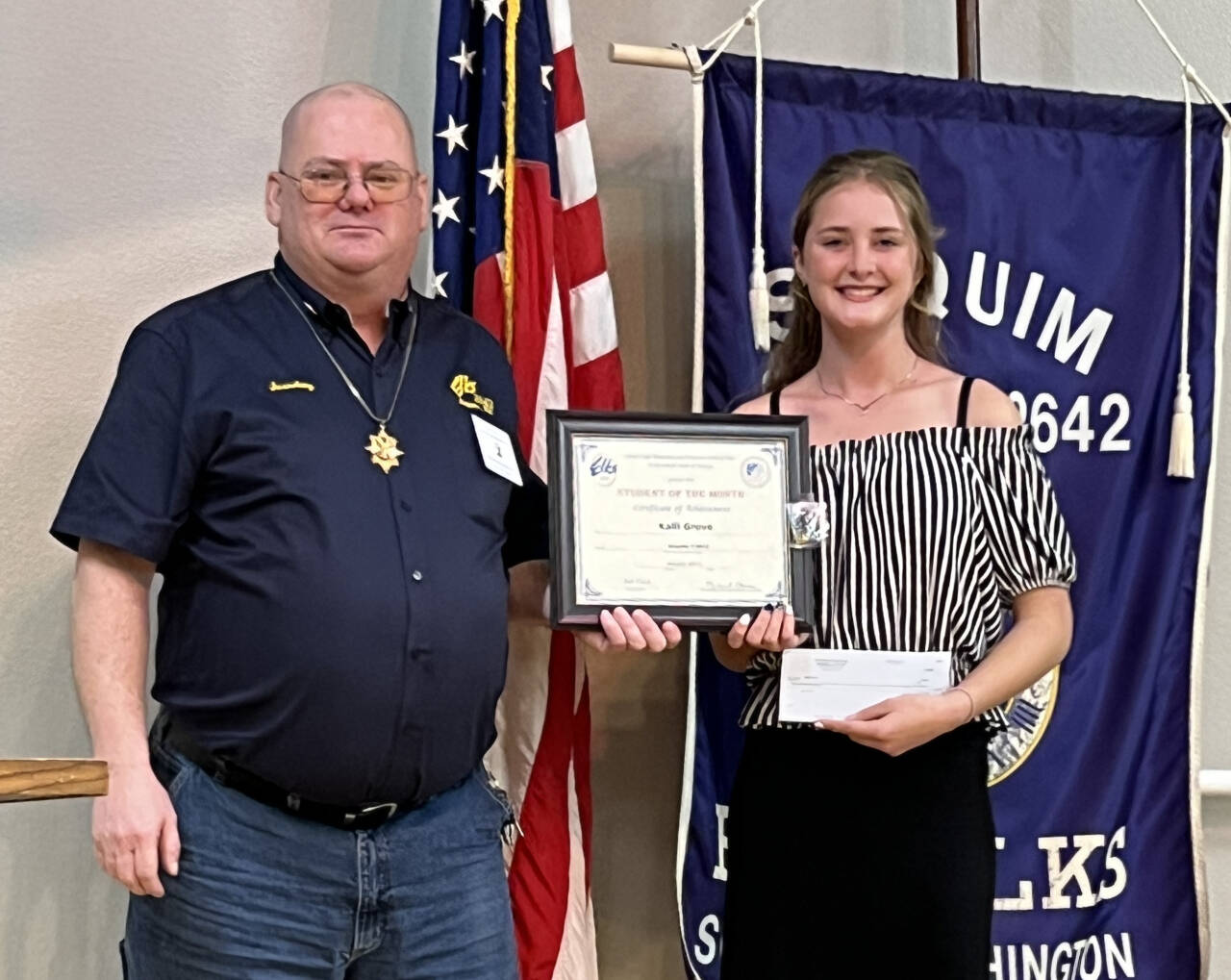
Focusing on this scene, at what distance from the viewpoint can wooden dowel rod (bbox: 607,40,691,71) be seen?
2082 mm

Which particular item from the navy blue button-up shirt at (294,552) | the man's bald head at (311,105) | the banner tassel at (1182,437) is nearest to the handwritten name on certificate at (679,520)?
the navy blue button-up shirt at (294,552)

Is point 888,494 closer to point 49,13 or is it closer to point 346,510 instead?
point 346,510

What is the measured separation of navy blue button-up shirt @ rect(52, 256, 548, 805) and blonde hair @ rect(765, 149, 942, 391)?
52 cm

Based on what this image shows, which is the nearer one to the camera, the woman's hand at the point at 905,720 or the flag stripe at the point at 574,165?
the woman's hand at the point at 905,720

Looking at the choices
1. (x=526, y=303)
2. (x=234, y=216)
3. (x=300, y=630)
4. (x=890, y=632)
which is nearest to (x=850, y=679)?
(x=890, y=632)

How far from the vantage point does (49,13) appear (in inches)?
80.4

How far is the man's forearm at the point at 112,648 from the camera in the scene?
1.47 meters

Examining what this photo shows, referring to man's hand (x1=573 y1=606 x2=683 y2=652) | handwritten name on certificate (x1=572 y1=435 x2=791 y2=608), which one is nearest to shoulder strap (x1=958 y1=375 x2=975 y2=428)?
Answer: handwritten name on certificate (x1=572 y1=435 x2=791 y2=608)

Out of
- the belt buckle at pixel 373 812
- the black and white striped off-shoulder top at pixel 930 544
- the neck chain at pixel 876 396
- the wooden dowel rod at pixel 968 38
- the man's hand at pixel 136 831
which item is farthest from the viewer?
the wooden dowel rod at pixel 968 38

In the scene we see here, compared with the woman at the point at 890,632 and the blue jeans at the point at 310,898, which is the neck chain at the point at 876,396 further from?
the blue jeans at the point at 310,898

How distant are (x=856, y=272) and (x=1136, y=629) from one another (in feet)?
2.82

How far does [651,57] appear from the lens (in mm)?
2098

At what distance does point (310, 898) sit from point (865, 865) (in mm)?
614

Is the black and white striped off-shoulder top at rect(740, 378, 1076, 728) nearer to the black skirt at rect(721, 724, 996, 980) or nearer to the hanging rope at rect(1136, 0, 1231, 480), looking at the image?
the black skirt at rect(721, 724, 996, 980)
